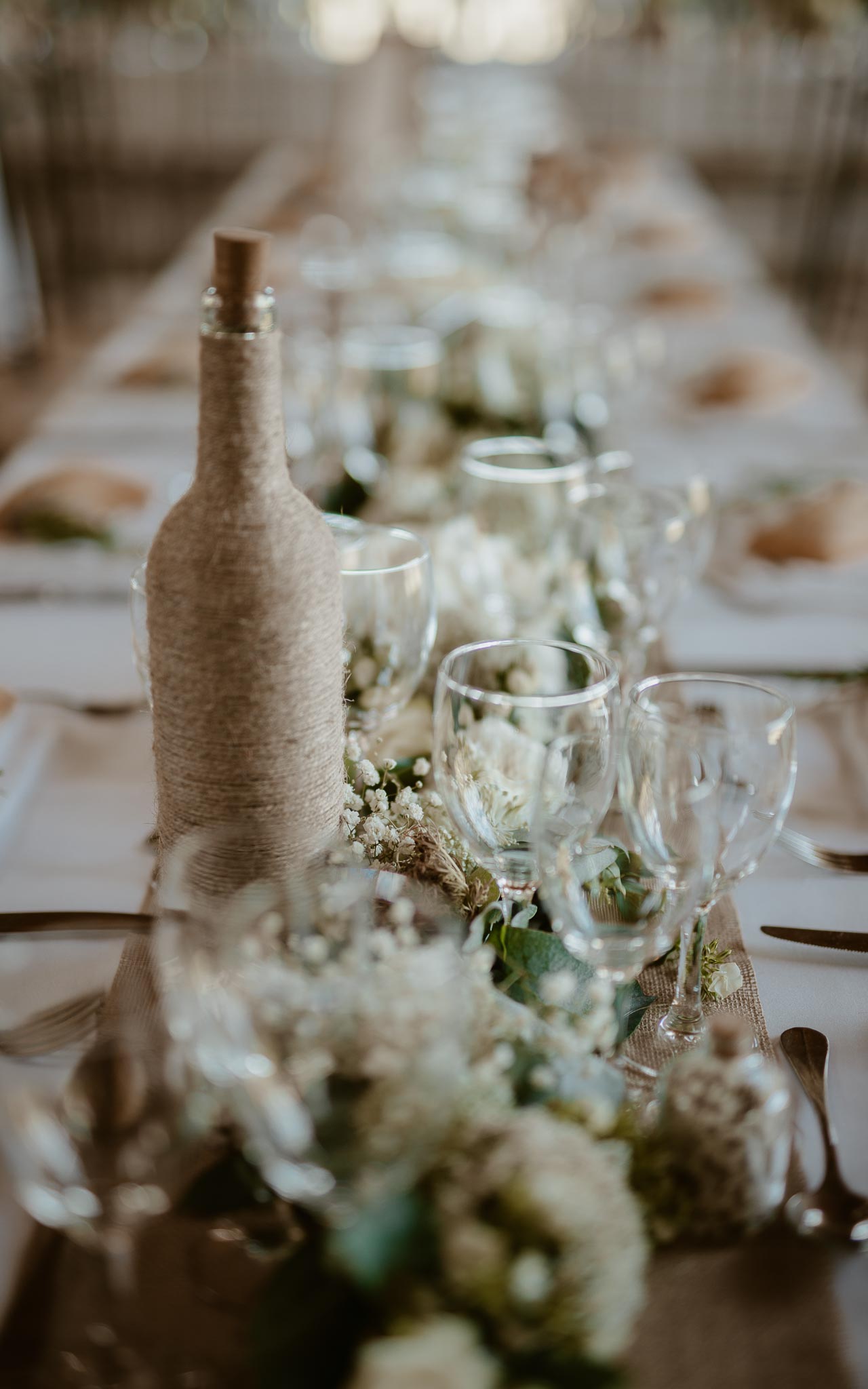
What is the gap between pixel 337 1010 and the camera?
507 millimetres

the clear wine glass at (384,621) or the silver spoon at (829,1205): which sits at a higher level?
the clear wine glass at (384,621)

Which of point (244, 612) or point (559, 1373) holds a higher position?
point (244, 612)

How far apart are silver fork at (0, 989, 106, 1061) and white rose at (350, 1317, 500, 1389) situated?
26 cm

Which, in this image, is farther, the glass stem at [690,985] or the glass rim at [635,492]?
the glass rim at [635,492]

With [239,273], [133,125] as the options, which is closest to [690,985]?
[239,273]

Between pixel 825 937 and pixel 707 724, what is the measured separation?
0.17m

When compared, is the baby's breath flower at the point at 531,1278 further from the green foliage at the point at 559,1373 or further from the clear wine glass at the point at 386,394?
the clear wine glass at the point at 386,394

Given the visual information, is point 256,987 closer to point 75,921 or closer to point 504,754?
point 504,754

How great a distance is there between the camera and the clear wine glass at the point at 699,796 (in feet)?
2.19

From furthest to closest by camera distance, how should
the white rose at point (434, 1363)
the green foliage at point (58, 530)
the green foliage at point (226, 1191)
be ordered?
the green foliage at point (58, 530) < the green foliage at point (226, 1191) < the white rose at point (434, 1363)

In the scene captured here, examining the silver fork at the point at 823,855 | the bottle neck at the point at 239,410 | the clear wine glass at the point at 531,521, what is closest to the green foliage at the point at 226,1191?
the bottle neck at the point at 239,410

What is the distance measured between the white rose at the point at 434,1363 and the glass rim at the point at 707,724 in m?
0.33

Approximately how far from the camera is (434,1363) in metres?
0.44

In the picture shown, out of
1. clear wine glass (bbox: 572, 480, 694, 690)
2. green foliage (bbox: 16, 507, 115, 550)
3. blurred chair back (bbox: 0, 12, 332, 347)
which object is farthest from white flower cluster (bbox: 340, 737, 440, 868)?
blurred chair back (bbox: 0, 12, 332, 347)
